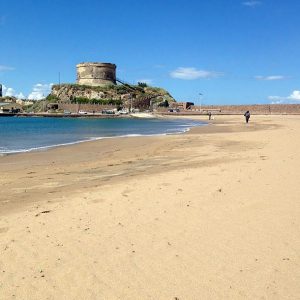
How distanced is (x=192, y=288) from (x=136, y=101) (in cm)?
12433

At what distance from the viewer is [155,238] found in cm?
490

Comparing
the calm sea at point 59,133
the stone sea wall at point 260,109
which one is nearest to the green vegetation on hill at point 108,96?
the stone sea wall at point 260,109

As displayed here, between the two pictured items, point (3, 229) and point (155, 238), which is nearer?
point (155, 238)

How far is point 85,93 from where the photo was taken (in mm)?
127438

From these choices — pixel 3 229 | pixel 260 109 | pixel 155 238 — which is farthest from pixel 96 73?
pixel 155 238

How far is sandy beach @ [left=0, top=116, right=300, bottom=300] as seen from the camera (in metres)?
3.72

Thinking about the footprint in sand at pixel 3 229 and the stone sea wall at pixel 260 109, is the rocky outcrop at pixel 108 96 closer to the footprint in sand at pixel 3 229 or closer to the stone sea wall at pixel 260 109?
the stone sea wall at pixel 260 109

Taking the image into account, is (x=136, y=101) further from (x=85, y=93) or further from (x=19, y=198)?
(x=19, y=198)

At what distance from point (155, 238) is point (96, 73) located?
417 feet

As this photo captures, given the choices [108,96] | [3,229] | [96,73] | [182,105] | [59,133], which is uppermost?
[96,73]

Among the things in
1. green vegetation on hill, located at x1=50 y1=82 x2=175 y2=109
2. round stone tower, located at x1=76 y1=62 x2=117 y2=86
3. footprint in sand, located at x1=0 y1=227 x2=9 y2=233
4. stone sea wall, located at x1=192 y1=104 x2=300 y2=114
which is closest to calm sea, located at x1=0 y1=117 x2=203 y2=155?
footprint in sand, located at x1=0 y1=227 x2=9 y2=233

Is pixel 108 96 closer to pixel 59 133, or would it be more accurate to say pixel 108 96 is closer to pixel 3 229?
pixel 59 133

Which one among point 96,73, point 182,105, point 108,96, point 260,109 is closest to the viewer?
point 260,109

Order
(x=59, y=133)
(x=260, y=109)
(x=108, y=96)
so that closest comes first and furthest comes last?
(x=59, y=133) → (x=260, y=109) → (x=108, y=96)
